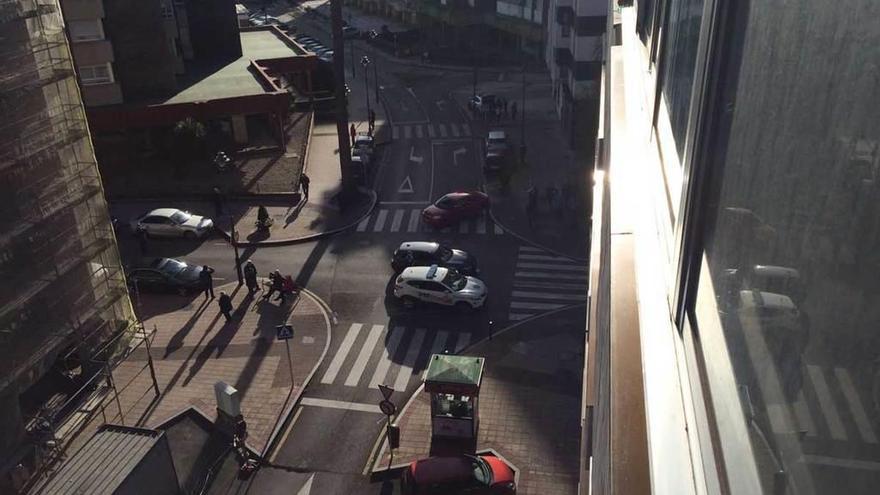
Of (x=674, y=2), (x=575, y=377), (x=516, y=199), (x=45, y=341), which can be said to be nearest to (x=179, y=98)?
(x=516, y=199)

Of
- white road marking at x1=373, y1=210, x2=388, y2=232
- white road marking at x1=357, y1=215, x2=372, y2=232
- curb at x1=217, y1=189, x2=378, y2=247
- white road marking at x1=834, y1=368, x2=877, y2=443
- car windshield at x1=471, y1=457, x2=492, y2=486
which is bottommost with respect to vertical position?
white road marking at x1=373, y1=210, x2=388, y2=232

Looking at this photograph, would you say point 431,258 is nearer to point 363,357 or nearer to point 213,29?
point 363,357

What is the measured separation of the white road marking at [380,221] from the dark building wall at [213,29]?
67.9 ft

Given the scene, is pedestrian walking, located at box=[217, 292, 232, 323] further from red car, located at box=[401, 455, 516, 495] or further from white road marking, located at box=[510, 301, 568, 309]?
red car, located at box=[401, 455, 516, 495]

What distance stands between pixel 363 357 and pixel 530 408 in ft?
18.3

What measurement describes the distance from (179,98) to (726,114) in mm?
38887

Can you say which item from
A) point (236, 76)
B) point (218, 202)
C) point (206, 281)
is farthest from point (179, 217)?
point (236, 76)

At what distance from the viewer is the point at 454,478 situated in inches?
630

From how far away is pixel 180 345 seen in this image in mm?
22297

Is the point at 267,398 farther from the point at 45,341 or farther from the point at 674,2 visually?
the point at 674,2

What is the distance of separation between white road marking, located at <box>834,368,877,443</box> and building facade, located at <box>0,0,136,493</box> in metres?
17.8

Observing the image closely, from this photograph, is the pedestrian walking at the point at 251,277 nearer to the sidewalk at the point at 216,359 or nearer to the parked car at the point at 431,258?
the sidewalk at the point at 216,359

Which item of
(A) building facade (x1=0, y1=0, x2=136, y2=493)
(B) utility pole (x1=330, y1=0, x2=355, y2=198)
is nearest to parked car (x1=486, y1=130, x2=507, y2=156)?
(B) utility pole (x1=330, y1=0, x2=355, y2=198)

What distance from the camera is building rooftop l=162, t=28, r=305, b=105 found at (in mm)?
38156
